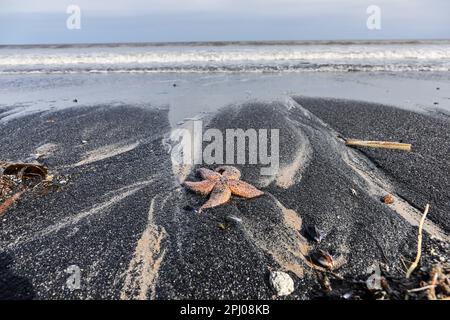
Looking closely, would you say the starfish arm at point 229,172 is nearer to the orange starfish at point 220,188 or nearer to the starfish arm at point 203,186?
the orange starfish at point 220,188

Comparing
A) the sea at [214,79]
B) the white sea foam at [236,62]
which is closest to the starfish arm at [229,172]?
the sea at [214,79]

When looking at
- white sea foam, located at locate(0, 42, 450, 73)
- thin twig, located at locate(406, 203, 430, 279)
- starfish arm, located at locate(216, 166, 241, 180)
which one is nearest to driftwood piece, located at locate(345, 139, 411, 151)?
thin twig, located at locate(406, 203, 430, 279)

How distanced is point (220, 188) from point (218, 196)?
0.49 feet

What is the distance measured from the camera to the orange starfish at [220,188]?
4414mm

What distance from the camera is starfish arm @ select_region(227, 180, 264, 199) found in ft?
14.9

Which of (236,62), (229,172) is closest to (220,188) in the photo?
(229,172)

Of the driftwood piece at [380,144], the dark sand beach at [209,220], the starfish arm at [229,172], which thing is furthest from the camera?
the driftwood piece at [380,144]

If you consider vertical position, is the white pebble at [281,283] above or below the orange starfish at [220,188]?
below

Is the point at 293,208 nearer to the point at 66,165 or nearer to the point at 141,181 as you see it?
the point at 141,181

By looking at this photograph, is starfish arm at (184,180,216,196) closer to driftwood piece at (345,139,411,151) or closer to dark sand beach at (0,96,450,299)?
dark sand beach at (0,96,450,299)

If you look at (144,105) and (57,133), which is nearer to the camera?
(57,133)

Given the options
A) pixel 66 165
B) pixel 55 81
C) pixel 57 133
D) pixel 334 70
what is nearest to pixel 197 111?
pixel 57 133

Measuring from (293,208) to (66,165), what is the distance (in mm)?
3692

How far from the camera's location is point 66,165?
5.89m
